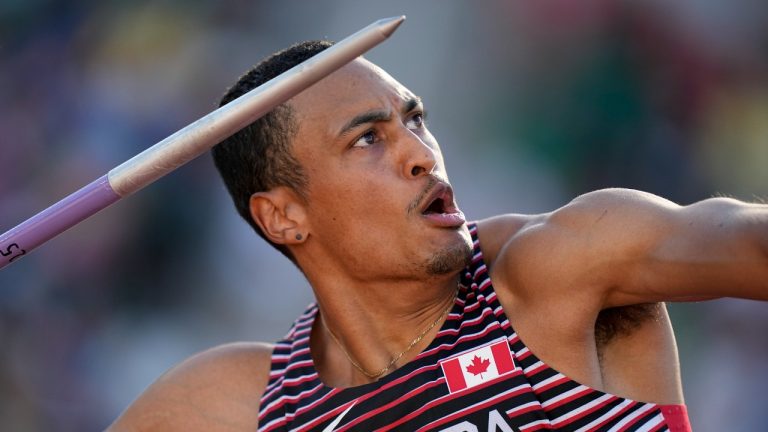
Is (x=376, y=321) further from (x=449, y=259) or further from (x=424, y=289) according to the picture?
(x=449, y=259)

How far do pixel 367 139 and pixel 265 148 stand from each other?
1.32 ft

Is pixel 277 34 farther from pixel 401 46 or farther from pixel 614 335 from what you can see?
pixel 614 335

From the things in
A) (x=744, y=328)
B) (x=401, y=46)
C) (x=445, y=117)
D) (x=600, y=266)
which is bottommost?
(x=744, y=328)

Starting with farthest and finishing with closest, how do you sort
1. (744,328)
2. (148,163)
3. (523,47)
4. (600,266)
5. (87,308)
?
(523,47) → (87,308) → (744,328) → (600,266) → (148,163)

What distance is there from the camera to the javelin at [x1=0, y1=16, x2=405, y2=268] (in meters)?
2.13

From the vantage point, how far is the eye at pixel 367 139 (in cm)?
329

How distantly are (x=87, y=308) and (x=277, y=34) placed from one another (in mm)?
2123

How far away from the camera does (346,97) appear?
3.30 m

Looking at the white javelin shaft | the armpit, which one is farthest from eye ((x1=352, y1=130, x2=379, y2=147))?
the white javelin shaft

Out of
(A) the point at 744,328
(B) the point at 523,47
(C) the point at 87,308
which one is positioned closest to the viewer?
(A) the point at 744,328

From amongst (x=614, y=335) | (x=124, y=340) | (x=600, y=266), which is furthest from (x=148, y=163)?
(x=124, y=340)

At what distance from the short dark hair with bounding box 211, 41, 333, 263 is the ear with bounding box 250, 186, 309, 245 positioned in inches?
1.2

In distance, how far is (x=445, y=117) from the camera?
6.45 m

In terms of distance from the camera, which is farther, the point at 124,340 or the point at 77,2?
the point at 77,2
